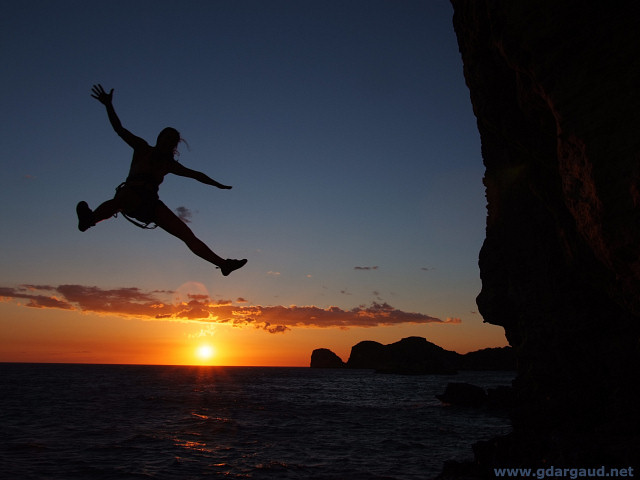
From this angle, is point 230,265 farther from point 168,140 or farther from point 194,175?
point 168,140

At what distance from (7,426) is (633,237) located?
31.3m

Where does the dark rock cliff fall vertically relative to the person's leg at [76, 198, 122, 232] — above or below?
below

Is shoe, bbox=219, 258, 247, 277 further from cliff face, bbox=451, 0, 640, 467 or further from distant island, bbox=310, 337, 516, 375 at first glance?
distant island, bbox=310, 337, 516, 375

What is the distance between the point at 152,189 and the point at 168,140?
648 mm

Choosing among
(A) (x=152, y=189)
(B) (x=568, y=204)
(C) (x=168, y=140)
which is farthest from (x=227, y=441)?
(C) (x=168, y=140)

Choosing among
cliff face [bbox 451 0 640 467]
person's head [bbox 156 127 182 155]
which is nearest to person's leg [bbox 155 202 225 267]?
person's head [bbox 156 127 182 155]

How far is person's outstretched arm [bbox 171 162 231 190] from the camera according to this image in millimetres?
5219

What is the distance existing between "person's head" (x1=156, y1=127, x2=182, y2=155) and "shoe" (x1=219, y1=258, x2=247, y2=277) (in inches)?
61.1

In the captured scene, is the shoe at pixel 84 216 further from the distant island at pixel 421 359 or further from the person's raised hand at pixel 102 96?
the distant island at pixel 421 359

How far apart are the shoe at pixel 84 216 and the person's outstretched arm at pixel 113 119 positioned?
977mm

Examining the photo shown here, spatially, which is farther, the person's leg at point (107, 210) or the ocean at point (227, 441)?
the ocean at point (227, 441)

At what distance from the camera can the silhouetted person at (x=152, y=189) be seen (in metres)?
5.02

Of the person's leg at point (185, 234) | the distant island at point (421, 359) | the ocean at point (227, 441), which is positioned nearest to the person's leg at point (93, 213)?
the person's leg at point (185, 234)

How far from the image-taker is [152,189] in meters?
5.18
